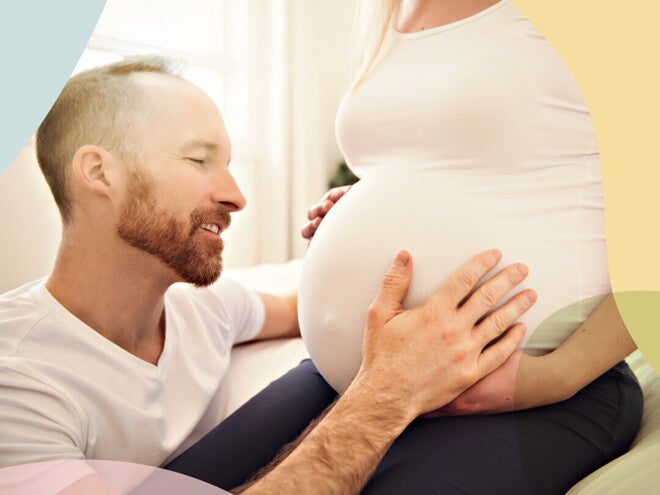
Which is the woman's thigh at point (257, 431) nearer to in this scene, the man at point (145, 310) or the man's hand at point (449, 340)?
the man at point (145, 310)

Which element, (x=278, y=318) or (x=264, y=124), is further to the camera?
(x=264, y=124)

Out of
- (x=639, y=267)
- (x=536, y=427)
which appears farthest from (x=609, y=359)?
(x=639, y=267)

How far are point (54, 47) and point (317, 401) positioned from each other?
21.5 inches

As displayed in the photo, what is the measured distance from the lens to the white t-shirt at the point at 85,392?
19.0 inches

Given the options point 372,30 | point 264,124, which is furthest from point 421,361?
point 264,124

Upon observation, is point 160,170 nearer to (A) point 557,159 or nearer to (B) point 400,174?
(B) point 400,174

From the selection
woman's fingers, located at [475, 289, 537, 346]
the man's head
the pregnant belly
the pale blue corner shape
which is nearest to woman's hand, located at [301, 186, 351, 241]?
the pregnant belly

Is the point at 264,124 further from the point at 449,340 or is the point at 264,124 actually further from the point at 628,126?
the point at 628,126

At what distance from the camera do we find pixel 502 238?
0.50m

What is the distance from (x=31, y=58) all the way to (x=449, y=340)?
0.37m

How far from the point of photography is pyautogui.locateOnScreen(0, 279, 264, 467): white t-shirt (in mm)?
482

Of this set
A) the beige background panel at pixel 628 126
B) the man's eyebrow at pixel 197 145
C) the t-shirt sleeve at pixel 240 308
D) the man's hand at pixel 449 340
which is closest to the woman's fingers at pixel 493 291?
the man's hand at pixel 449 340

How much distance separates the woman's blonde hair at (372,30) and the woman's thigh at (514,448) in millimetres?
395

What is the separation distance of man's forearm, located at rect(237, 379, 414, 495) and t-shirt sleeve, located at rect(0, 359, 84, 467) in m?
0.17
